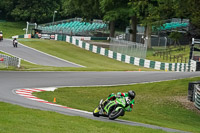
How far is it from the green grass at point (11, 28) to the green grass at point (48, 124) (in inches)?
2785

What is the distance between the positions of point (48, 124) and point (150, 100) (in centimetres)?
1324

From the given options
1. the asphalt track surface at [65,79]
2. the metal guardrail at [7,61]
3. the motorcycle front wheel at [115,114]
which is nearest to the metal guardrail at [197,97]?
the asphalt track surface at [65,79]

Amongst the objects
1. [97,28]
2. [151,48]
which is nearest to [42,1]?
[97,28]

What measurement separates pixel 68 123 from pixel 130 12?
49.4 m

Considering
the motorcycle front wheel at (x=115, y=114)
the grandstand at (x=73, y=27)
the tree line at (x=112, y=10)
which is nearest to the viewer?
the motorcycle front wheel at (x=115, y=114)

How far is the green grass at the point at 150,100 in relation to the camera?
21020mm

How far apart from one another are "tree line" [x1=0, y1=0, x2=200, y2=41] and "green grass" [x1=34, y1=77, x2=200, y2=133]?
4944 millimetres

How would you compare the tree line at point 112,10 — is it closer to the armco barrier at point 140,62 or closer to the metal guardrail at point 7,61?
the armco barrier at point 140,62

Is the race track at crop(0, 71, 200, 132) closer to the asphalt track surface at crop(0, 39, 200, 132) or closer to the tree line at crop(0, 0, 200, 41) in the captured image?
the asphalt track surface at crop(0, 39, 200, 132)

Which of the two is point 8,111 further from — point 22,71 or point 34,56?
point 34,56

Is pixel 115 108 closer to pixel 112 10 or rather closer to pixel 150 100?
pixel 150 100

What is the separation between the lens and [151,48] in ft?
221

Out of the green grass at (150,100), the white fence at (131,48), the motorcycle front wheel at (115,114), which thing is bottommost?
the green grass at (150,100)

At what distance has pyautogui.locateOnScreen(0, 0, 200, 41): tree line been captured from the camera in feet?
106
